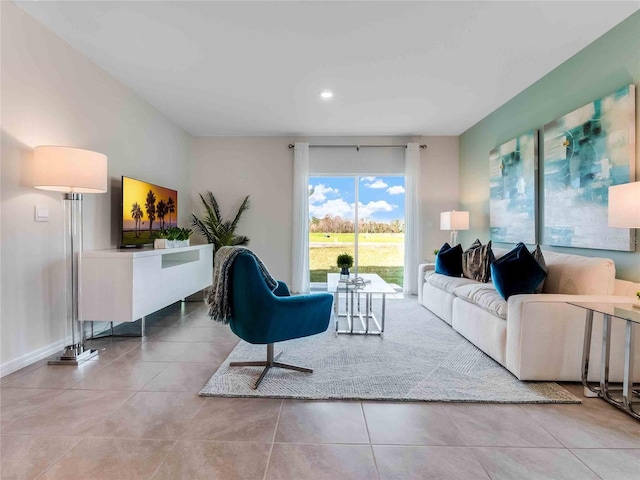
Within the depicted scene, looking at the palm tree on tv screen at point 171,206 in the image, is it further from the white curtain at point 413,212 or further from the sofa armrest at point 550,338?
the sofa armrest at point 550,338

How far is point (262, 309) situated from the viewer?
205 centimetres

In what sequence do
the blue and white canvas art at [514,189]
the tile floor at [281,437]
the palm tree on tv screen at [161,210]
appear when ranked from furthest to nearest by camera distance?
1. the palm tree on tv screen at [161,210]
2. the blue and white canvas art at [514,189]
3. the tile floor at [281,437]

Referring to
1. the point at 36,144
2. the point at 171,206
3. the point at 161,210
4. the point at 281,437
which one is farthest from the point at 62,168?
the point at 281,437

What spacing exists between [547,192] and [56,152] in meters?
4.30

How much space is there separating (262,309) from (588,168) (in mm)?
2906

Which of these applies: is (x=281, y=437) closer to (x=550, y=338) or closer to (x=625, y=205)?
(x=550, y=338)

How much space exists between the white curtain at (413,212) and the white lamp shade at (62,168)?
4.39 meters

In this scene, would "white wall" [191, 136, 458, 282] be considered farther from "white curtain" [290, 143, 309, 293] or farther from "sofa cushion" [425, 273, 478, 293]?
"sofa cushion" [425, 273, 478, 293]

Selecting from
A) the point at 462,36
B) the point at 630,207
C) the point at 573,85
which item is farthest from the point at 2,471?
the point at 573,85

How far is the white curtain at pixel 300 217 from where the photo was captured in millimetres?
5398

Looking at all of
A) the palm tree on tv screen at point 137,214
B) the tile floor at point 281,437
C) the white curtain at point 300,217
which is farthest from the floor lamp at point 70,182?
the white curtain at point 300,217

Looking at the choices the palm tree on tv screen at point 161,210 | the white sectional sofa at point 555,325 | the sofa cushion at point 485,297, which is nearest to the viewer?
the white sectional sofa at point 555,325

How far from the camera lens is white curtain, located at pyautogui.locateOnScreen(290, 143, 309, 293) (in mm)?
5398

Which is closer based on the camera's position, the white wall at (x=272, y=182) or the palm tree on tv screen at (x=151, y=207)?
the palm tree on tv screen at (x=151, y=207)
